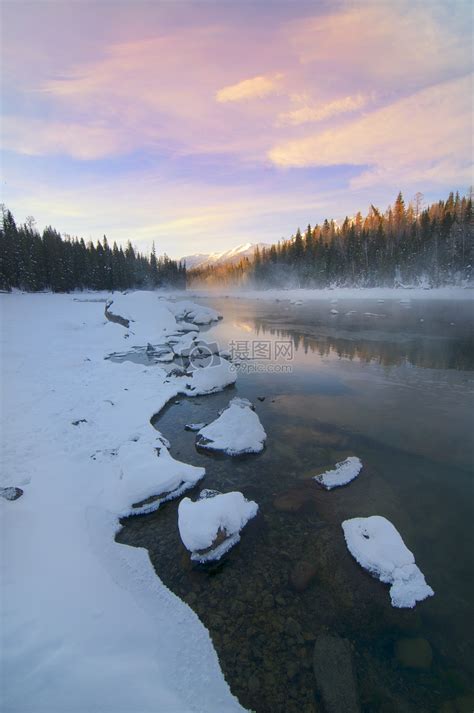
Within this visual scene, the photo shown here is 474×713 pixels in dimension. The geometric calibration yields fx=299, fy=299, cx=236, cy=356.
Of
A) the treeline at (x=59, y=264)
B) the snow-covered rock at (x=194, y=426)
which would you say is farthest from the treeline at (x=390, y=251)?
the snow-covered rock at (x=194, y=426)

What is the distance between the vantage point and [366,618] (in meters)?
4.28

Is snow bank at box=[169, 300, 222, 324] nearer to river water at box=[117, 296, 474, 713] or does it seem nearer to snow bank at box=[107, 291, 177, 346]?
snow bank at box=[107, 291, 177, 346]

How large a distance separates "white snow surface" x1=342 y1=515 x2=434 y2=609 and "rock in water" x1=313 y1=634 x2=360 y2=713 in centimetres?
115

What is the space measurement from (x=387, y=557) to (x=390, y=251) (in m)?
70.7

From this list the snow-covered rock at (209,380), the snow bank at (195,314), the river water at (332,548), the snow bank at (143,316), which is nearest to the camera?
the river water at (332,548)

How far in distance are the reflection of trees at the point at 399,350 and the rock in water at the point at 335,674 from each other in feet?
48.0

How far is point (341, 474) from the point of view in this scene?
23.6 ft

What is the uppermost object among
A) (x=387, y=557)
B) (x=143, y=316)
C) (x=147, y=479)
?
(x=143, y=316)

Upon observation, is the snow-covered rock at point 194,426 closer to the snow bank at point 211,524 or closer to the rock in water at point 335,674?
the snow bank at point 211,524

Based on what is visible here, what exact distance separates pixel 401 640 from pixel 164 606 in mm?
3262

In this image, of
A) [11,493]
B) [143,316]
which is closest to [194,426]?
[11,493]

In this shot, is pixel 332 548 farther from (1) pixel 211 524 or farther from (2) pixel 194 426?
(2) pixel 194 426

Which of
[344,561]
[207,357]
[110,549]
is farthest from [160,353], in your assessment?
[344,561]

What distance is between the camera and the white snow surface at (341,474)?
6.93m
